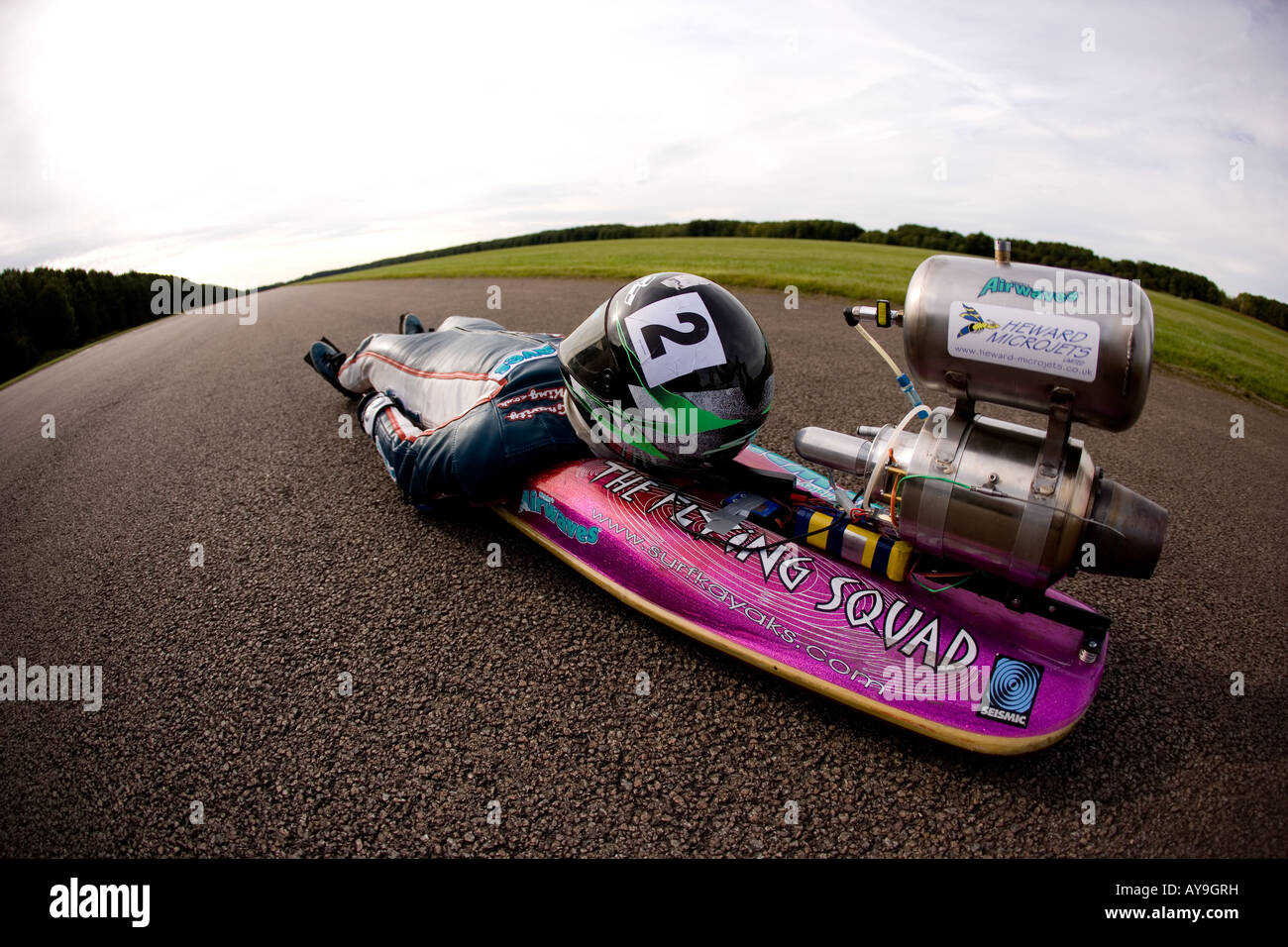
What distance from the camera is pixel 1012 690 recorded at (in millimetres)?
2416

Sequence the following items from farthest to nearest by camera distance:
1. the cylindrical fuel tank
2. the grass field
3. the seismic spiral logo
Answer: the grass field < the seismic spiral logo < the cylindrical fuel tank

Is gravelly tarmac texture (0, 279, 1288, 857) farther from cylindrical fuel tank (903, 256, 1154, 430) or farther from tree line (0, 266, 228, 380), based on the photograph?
tree line (0, 266, 228, 380)

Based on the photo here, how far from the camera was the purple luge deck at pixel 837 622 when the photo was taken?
241 cm

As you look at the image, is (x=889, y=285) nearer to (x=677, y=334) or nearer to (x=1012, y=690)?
(x=677, y=334)

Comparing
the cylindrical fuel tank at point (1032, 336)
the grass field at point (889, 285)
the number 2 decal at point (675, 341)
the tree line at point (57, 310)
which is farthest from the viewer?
the tree line at point (57, 310)

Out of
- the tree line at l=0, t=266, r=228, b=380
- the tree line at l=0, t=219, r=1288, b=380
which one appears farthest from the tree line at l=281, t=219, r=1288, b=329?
the tree line at l=0, t=266, r=228, b=380

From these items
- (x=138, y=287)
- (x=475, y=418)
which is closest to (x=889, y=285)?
(x=475, y=418)

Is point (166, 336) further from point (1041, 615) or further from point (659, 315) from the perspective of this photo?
point (1041, 615)

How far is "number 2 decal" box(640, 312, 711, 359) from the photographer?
2.95m

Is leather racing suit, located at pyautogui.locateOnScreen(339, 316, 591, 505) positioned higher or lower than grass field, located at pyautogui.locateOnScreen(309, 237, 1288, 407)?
lower

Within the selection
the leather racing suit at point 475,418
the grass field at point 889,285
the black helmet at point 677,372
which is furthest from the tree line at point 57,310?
the black helmet at point 677,372

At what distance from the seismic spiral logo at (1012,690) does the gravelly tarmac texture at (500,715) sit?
10.6 inches

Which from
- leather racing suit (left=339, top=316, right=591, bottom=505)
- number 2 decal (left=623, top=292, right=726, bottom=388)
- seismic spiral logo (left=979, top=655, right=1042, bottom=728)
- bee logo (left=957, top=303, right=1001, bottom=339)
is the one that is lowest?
seismic spiral logo (left=979, top=655, right=1042, bottom=728)

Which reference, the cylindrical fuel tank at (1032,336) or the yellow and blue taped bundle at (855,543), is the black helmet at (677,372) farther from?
the cylindrical fuel tank at (1032,336)
